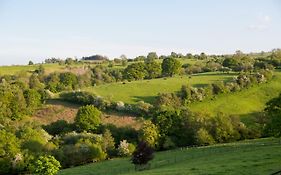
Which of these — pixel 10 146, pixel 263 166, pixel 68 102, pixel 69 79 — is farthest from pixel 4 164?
pixel 69 79

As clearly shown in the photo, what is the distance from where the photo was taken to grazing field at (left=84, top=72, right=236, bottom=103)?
111006 millimetres

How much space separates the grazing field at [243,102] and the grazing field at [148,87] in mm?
7722

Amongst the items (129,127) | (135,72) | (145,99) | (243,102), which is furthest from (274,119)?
(135,72)

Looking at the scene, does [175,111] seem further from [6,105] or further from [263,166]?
[263,166]

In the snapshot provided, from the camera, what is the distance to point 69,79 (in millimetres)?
139500

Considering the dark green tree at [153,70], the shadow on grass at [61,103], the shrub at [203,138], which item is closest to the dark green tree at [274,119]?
the shrub at [203,138]

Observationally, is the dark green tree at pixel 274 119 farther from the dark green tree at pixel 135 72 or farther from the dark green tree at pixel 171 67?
the dark green tree at pixel 135 72

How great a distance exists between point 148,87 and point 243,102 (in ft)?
85.1

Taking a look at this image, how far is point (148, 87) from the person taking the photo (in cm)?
11800

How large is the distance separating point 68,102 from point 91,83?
3099cm

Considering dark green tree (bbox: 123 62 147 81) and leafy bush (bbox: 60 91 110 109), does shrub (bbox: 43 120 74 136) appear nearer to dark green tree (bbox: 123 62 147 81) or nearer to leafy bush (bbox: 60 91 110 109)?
leafy bush (bbox: 60 91 110 109)

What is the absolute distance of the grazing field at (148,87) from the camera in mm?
111006

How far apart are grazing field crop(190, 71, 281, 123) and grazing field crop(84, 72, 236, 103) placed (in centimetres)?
772

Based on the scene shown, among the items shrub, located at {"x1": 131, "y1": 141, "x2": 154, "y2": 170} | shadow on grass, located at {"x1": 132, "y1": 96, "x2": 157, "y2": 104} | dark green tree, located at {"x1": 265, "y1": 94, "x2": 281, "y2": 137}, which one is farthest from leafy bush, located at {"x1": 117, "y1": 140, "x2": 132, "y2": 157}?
shadow on grass, located at {"x1": 132, "y1": 96, "x2": 157, "y2": 104}
